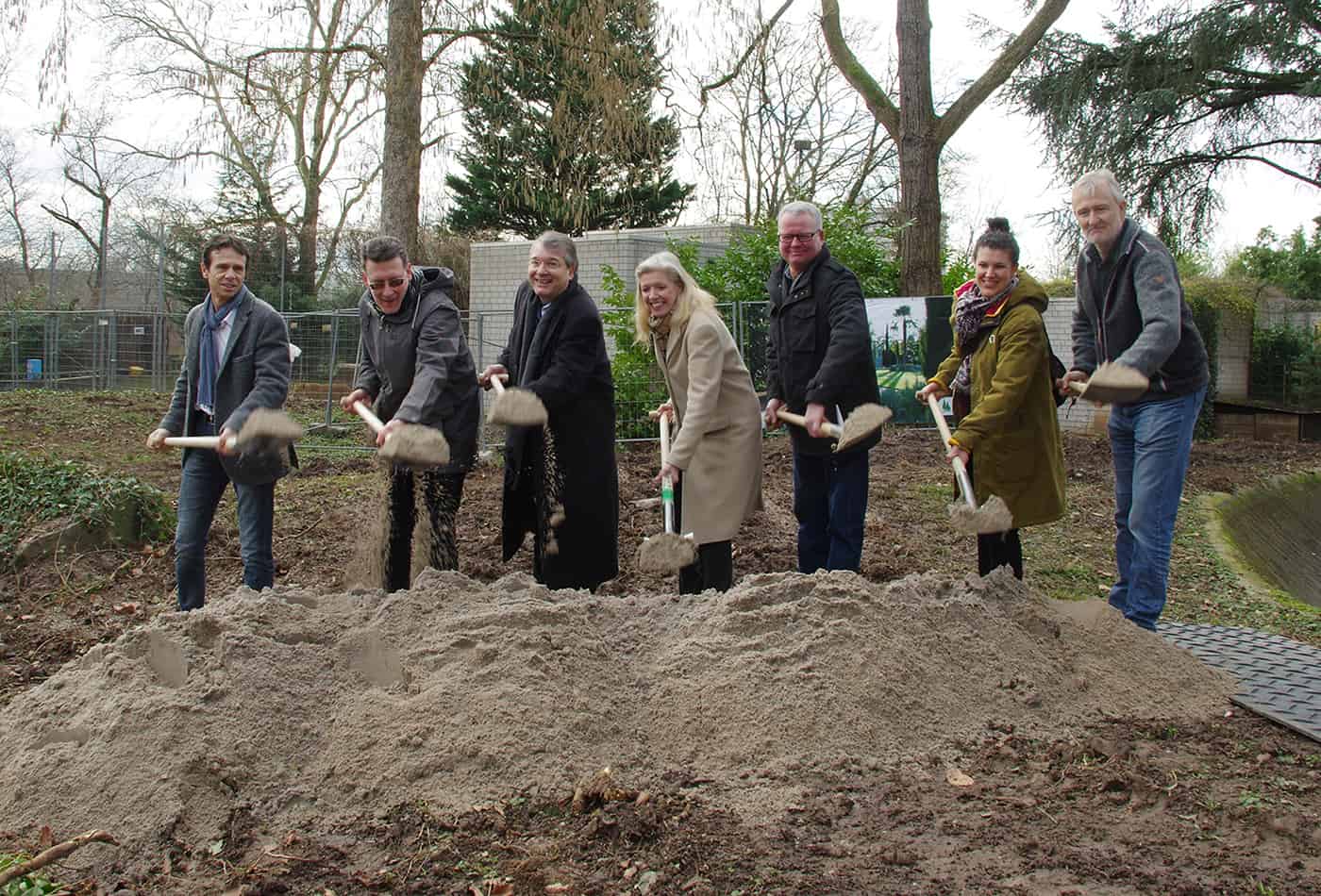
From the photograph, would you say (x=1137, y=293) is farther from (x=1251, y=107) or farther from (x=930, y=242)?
(x=1251, y=107)

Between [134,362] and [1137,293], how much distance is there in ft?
54.1

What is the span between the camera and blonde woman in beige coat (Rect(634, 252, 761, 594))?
14.6 ft

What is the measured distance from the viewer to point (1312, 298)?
21750 mm

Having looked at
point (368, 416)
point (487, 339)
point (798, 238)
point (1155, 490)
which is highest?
point (798, 238)

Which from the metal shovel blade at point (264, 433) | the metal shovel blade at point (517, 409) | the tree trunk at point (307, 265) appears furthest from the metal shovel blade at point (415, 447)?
the tree trunk at point (307, 265)

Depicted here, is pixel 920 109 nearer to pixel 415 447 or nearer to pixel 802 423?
pixel 802 423

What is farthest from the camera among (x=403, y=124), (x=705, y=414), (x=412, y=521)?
(x=403, y=124)

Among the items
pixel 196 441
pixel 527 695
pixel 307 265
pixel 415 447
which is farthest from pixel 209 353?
pixel 307 265

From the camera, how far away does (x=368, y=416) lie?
4617 mm

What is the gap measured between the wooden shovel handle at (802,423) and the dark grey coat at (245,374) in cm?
207

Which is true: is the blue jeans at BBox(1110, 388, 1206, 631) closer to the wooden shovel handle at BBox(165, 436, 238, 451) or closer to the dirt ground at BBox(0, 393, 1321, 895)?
the dirt ground at BBox(0, 393, 1321, 895)

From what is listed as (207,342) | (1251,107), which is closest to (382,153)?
(207,342)

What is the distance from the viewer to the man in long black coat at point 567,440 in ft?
15.1

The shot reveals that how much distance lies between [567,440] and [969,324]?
173 cm
